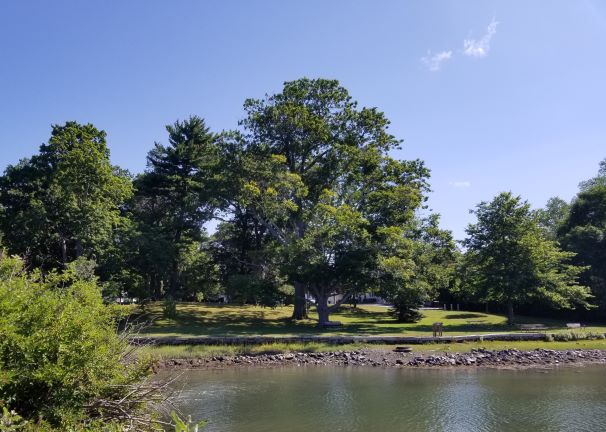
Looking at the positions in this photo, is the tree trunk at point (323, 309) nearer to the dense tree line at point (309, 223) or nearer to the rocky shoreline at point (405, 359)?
the dense tree line at point (309, 223)

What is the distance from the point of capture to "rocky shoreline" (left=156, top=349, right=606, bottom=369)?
2822cm

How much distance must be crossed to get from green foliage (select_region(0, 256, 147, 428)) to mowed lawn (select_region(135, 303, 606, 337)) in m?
21.1

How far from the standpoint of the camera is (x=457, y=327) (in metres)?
40.2

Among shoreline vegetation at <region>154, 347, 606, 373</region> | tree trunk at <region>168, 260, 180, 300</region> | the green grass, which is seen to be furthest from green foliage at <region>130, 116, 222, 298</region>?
shoreline vegetation at <region>154, 347, 606, 373</region>

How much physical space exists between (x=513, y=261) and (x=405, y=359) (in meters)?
16.7

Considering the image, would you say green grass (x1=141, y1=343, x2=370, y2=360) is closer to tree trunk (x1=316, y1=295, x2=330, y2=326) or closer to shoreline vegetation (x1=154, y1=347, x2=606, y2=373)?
shoreline vegetation (x1=154, y1=347, x2=606, y2=373)

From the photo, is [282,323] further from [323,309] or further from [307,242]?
[307,242]

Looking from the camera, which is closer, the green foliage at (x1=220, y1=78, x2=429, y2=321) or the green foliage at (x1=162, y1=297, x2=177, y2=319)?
the green foliage at (x1=220, y1=78, x2=429, y2=321)

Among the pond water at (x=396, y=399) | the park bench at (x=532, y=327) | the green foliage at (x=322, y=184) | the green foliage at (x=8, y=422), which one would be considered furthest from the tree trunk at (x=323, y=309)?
the green foliage at (x=8, y=422)

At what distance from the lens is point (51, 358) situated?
32.7ft

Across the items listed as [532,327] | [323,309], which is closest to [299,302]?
[323,309]

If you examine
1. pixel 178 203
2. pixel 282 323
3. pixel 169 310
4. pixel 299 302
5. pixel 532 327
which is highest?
pixel 178 203

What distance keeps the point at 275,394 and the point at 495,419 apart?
8.68 metres

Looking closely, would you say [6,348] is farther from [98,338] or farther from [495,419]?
[495,419]
